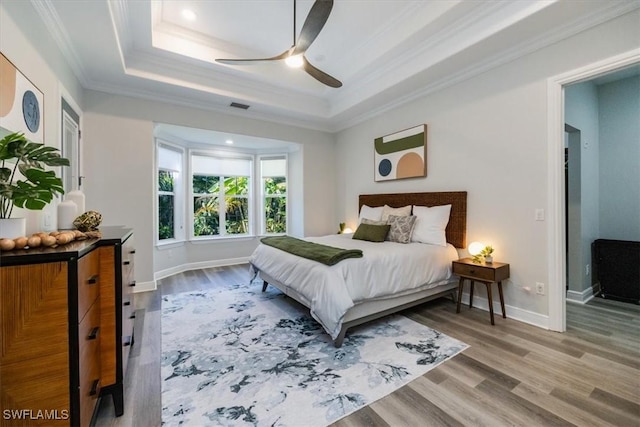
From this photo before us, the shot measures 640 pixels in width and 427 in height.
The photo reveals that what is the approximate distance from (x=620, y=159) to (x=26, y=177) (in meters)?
5.79

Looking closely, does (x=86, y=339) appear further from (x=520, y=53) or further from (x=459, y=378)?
(x=520, y=53)

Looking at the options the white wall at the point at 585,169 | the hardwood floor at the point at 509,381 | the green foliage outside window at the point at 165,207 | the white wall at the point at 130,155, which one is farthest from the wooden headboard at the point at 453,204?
the green foliage outside window at the point at 165,207

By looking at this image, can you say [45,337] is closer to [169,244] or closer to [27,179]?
[27,179]

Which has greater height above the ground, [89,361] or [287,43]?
[287,43]

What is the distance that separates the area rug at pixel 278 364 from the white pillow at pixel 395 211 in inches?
58.6

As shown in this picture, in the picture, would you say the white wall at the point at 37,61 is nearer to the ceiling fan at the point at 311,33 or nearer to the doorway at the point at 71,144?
the doorway at the point at 71,144

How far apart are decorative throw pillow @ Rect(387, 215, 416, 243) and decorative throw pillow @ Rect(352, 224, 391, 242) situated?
0.08 m

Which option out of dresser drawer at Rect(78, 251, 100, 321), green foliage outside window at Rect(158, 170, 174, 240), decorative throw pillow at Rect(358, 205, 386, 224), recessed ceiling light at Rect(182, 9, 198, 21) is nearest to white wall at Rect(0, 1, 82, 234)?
dresser drawer at Rect(78, 251, 100, 321)

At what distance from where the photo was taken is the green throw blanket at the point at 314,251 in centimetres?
251

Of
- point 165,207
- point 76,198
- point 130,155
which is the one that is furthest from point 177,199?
point 76,198

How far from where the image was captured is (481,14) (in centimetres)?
268

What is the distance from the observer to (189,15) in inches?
125

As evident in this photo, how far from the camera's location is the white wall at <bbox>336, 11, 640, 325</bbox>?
8.50 feet

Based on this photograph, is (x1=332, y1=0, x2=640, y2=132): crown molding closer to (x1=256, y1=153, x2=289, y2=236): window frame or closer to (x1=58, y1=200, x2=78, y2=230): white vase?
(x1=256, y1=153, x2=289, y2=236): window frame
